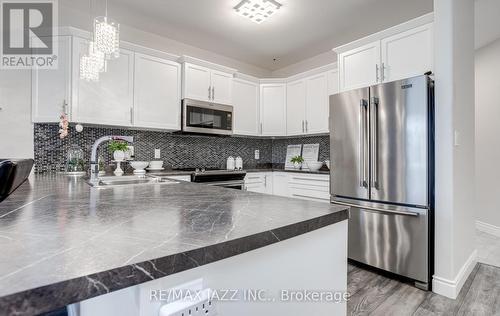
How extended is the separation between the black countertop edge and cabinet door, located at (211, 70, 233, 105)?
3.12 metres

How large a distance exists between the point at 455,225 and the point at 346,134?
111cm

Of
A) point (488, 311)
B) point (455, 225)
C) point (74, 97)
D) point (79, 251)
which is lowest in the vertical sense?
point (488, 311)

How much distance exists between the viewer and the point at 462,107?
2113mm

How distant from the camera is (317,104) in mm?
3680

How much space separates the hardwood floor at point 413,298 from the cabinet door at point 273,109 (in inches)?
95.9

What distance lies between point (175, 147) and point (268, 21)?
2001 millimetres

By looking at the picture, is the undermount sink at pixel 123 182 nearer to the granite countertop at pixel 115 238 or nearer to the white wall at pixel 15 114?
the granite countertop at pixel 115 238

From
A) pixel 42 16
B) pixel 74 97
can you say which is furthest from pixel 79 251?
pixel 42 16

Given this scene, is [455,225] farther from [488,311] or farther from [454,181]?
[488,311]

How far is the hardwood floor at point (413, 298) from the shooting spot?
5.65 feet

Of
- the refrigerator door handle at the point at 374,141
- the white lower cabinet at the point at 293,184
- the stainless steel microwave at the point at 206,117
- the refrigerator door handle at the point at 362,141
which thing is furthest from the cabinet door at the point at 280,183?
the refrigerator door handle at the point at 374,141

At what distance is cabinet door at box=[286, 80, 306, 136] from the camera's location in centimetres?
387

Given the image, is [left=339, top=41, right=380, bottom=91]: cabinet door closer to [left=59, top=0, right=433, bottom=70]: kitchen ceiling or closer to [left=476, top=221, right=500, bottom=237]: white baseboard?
[left=59, top=0, right=433, bottom=70]: kitchen ceiling

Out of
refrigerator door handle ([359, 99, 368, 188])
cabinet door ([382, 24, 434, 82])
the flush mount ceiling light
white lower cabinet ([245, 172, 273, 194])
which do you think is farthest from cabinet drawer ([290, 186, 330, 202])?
the flush mount ceiling light
